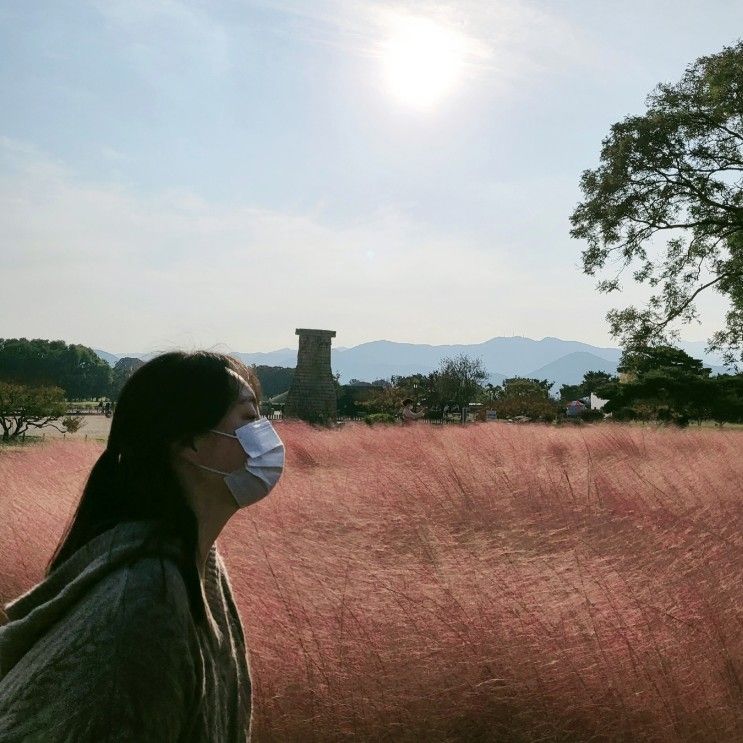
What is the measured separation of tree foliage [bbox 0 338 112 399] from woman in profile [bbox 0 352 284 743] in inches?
1919

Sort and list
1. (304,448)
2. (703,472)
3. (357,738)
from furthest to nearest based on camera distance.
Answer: (304,448) < (703,472) < (357,738)

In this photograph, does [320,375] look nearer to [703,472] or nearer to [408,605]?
[703,472]

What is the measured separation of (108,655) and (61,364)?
59023 millimetres

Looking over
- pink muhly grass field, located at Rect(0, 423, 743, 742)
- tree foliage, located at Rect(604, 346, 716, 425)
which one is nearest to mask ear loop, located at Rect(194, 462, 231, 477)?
pink muhly grass field, located at Rect(0, 423, 743, 742)

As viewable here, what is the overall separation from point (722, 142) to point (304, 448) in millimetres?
11516

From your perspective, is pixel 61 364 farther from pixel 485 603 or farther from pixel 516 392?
pixel 485 603

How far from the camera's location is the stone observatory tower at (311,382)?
26.2 meters

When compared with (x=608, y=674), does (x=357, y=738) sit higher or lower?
lower

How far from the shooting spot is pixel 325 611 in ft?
11.4

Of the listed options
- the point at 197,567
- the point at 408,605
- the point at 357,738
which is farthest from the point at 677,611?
the point at 197,567

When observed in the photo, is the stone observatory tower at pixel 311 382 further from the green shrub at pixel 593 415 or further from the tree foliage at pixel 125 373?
the tree foliage at pixel 125 373

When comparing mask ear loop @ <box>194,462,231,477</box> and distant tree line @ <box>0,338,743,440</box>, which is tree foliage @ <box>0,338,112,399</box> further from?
mask ear loop @ <box>194,462,231,477</box>

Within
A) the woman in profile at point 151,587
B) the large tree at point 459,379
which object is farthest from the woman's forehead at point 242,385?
the large tree at point 459,379

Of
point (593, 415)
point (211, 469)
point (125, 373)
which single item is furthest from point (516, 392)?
point (211, 469)
